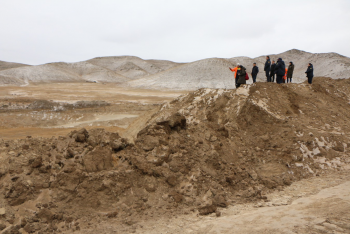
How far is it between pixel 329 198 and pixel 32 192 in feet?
17.8

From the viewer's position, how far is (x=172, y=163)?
19.8 ft

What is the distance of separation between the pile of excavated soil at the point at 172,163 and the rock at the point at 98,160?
2cm

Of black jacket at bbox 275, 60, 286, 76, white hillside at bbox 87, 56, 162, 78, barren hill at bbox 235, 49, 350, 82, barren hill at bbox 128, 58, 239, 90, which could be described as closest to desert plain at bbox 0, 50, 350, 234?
black jacket at bbox 275, 60, 286, 76

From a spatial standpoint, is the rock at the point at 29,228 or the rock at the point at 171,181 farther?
the rock at the point at 171,181

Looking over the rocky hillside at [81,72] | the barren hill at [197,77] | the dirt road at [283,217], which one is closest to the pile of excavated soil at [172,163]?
the dirt road at [283,217]

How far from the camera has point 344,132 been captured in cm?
882

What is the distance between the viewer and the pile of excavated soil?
4.88 m

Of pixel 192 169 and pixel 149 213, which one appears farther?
pixel 192 169

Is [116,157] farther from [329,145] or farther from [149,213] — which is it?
[329,145]

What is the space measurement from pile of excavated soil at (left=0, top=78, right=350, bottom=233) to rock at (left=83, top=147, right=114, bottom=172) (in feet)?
0.07

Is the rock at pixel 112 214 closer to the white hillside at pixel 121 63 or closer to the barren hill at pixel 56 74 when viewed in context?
the barren hill at pixel 56 74

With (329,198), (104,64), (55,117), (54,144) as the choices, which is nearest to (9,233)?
(54,144)

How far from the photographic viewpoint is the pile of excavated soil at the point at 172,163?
488cm

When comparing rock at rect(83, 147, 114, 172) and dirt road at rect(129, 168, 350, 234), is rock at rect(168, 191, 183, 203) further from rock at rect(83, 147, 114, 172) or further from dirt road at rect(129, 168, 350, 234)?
rock at rect(83, 147, 114, 172)
